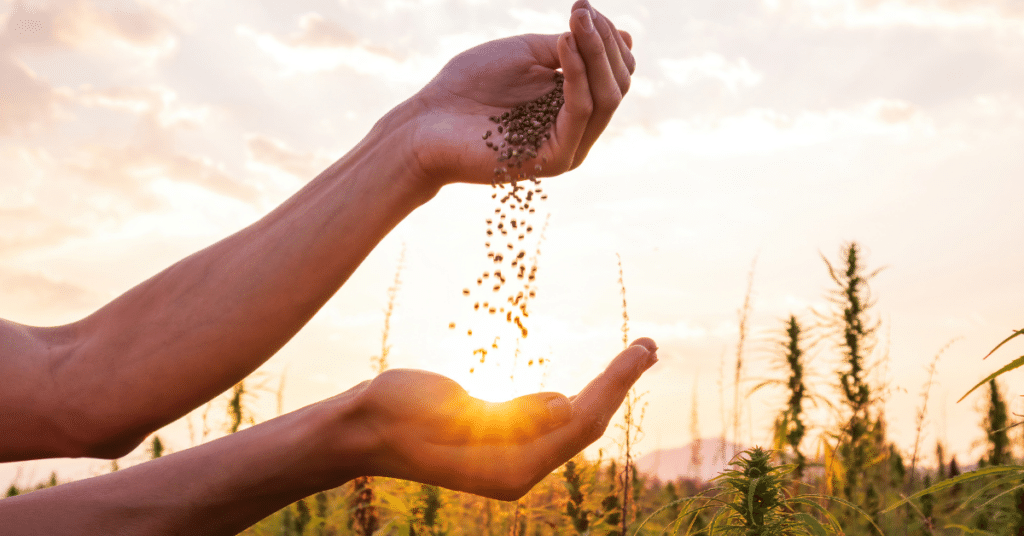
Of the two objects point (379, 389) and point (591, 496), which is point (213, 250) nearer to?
point (379, 389)

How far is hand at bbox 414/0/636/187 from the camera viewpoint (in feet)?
6.73

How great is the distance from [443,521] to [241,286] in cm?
176

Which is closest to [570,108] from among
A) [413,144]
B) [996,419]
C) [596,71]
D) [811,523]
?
[596,71]

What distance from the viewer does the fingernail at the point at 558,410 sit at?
194 centimetres

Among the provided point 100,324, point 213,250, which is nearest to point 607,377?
point 213,250

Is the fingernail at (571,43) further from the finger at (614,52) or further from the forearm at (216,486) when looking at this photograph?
the forearm at (216,486)

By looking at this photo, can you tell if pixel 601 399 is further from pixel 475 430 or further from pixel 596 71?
pixel 596 71

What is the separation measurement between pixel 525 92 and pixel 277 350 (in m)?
1.24

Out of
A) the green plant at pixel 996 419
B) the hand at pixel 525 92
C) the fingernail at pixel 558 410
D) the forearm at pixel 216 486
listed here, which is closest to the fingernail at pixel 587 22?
the hand at pixel 525 92

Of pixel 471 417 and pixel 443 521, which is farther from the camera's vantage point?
pixel 443 521

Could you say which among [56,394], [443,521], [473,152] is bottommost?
[443,521]

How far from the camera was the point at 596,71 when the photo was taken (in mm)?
2061

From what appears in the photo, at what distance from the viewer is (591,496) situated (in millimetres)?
3328

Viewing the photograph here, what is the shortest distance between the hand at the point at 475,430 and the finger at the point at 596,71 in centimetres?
81
